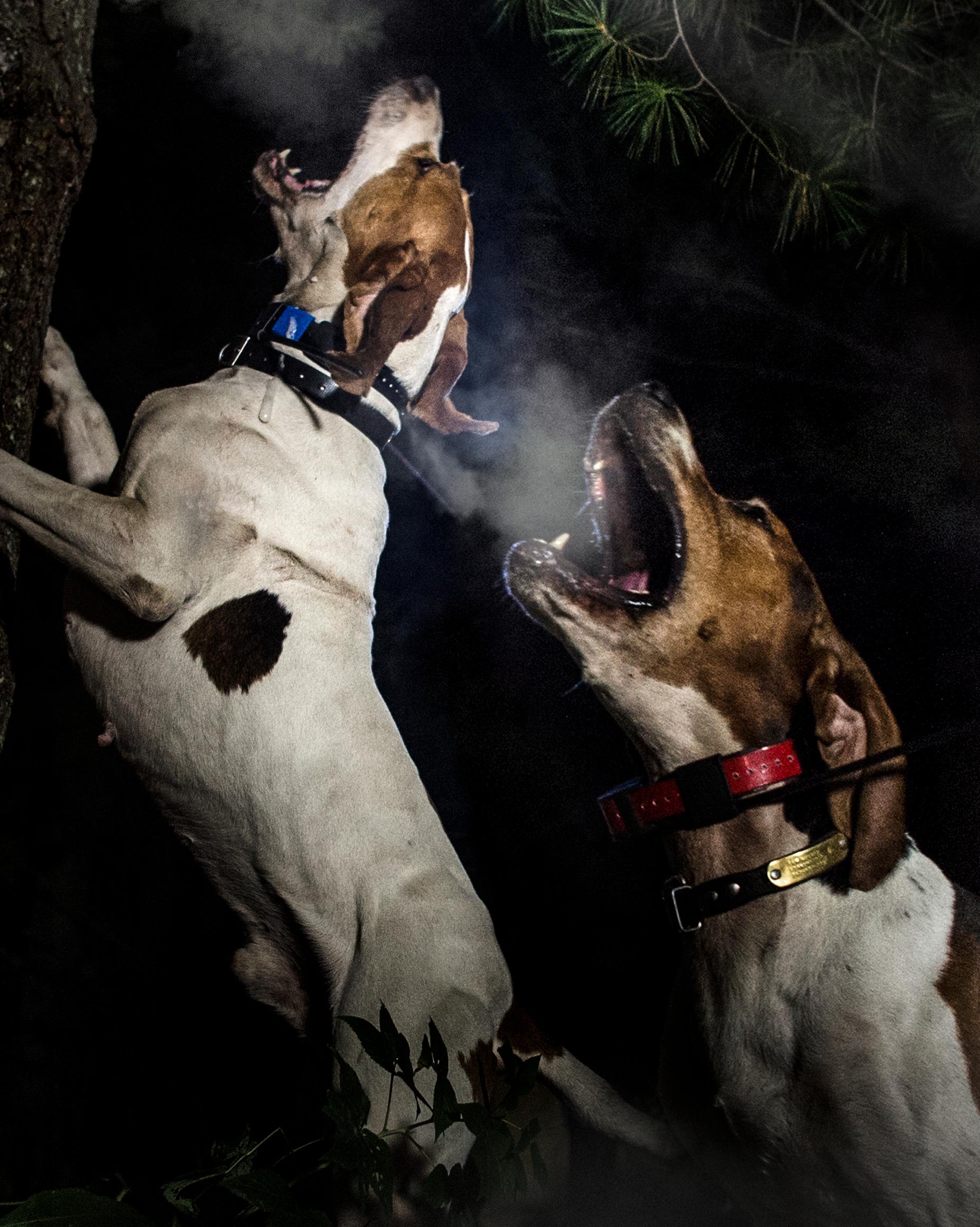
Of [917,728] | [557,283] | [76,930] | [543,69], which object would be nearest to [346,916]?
[76,930]

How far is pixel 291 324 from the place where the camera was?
5.54 ft

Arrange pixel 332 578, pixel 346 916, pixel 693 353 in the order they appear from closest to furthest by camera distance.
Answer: pixel 346 916
pixel 332 578
pixel 693 353

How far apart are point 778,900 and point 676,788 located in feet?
0.81

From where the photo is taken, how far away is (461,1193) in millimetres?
1310

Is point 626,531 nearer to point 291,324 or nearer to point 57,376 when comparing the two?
point 291,324

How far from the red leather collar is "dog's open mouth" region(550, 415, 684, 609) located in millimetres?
298

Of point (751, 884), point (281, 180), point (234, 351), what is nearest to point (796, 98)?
point (281, 180)

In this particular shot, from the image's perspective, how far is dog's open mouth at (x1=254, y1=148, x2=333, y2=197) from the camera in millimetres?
1844

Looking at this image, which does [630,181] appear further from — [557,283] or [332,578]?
[332,578]

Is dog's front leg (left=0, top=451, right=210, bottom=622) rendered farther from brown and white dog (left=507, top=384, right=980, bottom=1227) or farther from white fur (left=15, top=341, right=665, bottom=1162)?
brown and white dog (left=507, top=384, right=980, bottom=1227)

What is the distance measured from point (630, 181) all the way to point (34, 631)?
1507 millimetres

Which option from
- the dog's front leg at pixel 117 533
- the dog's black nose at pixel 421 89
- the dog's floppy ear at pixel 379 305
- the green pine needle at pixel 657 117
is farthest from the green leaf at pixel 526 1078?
the dog's black nose at pixel 421 89

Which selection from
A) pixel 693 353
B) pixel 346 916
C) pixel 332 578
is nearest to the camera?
pixel 346 916

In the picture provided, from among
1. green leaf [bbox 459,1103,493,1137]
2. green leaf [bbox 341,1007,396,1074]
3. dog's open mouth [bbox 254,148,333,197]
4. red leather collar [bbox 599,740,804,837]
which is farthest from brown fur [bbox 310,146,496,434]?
green leaf [bbox 459,1103,493,1137]
